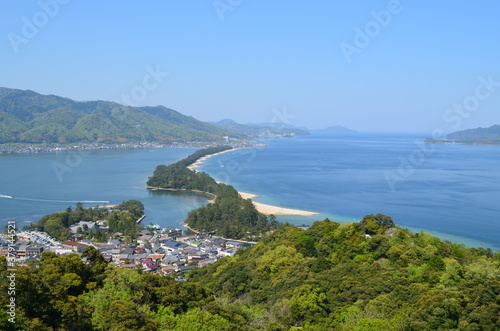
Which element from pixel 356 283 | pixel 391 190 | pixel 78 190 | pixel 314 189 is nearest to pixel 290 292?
pixel 356 283

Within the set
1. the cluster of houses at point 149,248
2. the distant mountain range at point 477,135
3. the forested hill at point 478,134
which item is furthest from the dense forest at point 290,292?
the forested hill at point 478,134

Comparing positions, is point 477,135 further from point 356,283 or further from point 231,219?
point 356,283

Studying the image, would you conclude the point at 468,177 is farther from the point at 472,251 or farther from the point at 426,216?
the point at 472,251

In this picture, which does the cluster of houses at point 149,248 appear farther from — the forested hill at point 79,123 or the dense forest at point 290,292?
the forested hill at point 79,123

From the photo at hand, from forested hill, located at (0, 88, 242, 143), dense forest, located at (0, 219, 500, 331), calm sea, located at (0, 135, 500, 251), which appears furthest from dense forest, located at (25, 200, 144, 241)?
forested hill, located at (0, 88, 242, 143)

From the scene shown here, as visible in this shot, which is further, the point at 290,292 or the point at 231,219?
the point at 231,219

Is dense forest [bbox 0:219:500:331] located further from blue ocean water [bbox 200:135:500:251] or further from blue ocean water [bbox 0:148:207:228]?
blue ocean water [bbox 0:148:207:228]

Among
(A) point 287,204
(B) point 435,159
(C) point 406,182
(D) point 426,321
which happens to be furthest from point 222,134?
A: (D) point 426,321
